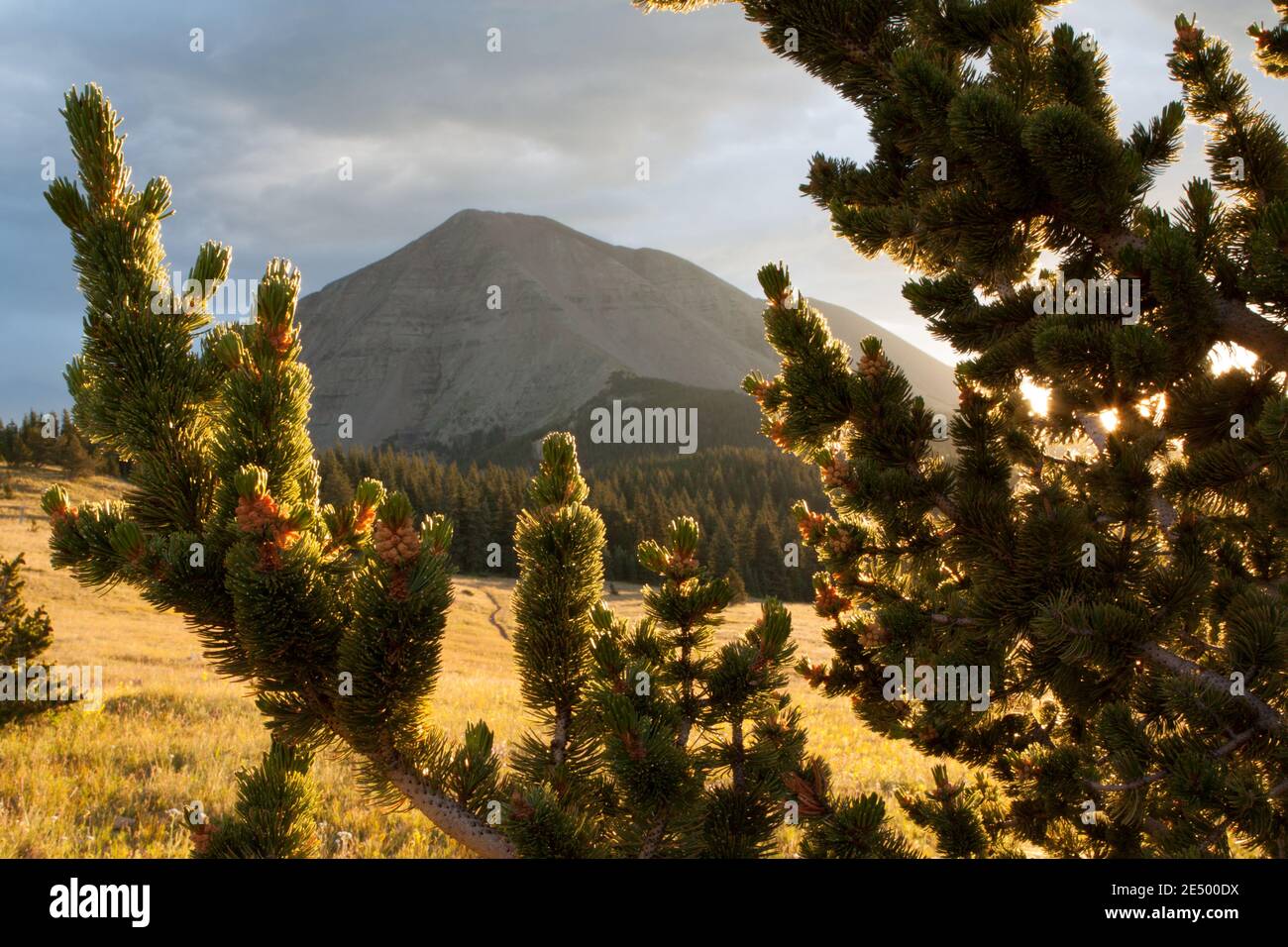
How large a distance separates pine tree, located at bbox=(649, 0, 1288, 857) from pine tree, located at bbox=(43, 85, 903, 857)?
1238mm

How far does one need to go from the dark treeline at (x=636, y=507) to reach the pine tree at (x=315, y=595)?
234 feet

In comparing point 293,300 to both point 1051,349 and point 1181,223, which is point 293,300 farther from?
point 1181,223

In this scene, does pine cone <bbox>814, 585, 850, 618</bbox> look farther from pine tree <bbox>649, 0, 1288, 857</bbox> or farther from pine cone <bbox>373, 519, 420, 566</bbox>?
pine cone <bbox>373, 519, 420, 566</bbox>

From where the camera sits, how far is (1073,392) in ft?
11.7

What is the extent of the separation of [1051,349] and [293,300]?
2986 mm

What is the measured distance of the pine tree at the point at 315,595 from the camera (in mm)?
2080

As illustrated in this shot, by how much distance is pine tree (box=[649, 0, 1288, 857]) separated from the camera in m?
2.99

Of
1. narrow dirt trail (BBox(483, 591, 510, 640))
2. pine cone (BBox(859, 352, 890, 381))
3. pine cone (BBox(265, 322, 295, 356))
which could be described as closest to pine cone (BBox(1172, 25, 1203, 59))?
pine cone (BBox(859, 352, 890, 381))

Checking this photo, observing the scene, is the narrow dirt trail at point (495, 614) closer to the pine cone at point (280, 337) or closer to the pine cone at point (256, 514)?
the pine cone at point (280, 337)

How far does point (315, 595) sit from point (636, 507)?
98370 mm
